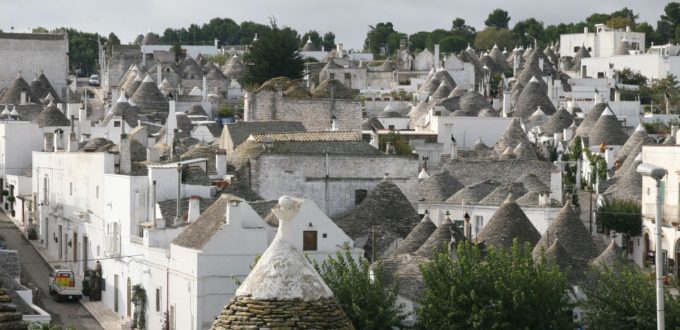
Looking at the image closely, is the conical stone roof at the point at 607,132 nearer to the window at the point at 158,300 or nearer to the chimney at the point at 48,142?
the chimney at the point at 48,142

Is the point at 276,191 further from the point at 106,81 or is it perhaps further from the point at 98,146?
the point at 106,81

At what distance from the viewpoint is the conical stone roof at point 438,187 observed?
62.3m

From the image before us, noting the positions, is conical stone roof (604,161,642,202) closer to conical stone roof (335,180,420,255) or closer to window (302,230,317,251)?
conical stone roof (335,180,420,255)

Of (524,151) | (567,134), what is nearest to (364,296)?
(524,151)

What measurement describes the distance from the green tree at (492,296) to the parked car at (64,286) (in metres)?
14.8

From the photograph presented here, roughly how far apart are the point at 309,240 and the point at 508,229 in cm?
661

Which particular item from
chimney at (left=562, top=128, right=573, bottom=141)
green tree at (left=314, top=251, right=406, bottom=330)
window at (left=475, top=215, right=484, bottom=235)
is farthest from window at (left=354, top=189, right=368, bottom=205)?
chimney at (left=562, top=128, right=573, bottom=141)

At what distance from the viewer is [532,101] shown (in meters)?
106

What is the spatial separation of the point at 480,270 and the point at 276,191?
1685 cm

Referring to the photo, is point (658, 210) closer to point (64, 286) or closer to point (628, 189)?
point (64, 286)

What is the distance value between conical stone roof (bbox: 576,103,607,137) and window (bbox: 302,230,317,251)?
45849 millimetres

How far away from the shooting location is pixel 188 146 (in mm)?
68562

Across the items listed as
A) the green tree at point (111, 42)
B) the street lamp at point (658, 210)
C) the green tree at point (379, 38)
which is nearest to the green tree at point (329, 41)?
the green tree at point (379, 38)

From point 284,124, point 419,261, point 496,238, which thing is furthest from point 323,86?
point 419,261
